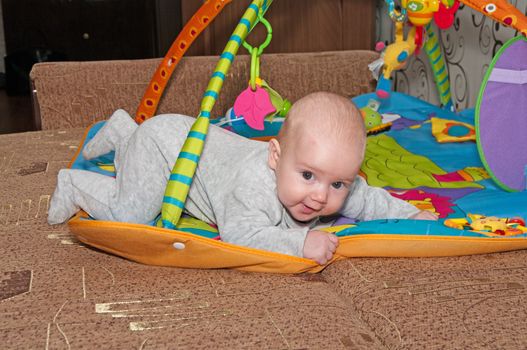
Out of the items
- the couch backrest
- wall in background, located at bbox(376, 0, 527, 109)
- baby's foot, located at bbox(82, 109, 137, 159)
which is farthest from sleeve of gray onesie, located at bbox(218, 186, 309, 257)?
wall in background, located at bbox(376, 0, 527, 109)

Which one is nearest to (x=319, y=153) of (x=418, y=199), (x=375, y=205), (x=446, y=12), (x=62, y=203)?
(x=375, y=205)

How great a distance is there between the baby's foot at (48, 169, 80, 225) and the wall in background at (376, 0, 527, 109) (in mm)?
1289

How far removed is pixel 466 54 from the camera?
209 centimetres

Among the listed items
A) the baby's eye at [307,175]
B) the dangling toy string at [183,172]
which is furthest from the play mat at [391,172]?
the baby's eye at [307,175]

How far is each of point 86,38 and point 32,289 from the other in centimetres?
218

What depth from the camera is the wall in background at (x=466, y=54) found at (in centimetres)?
192

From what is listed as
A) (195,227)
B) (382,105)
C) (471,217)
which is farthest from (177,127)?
(382,105)

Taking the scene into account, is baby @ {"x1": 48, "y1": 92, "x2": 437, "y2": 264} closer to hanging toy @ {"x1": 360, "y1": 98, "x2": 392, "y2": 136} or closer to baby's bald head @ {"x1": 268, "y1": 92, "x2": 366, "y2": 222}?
baby's bald head @ {"x1": 268, "y1": 92, "x2": 366, "y2": 222}

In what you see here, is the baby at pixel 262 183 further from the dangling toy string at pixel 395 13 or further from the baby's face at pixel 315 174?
the dangling toy string at pixel 395 13

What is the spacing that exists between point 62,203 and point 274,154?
411 mm

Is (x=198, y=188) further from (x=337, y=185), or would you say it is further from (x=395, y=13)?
(x=395, y=13)

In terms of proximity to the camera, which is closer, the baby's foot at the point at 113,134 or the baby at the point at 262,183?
the baby at the point at 262,183

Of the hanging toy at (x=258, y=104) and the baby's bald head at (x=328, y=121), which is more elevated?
the baby's bald head at (x=328, y=121)

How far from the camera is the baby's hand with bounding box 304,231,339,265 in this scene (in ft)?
3.37
